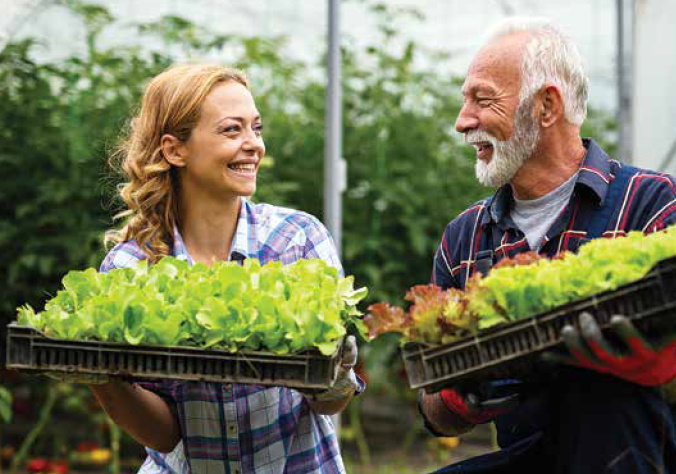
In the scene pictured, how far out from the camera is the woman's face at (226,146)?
3.00 m

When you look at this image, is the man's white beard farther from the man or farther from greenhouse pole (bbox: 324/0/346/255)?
greenhouse pole (bbox: 324/0/346/255)

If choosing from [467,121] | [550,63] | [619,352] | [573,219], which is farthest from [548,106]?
[619,352]

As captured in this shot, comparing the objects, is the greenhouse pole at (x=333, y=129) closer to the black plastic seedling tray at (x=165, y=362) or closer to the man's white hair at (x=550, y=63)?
the man's white hair at (x=550, y=63)

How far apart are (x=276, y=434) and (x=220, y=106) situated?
92 cm

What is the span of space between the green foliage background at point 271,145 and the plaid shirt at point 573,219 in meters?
2.21

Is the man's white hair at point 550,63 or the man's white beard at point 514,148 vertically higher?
the man's white hair at point 550,63

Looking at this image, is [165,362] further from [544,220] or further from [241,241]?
[544,220]

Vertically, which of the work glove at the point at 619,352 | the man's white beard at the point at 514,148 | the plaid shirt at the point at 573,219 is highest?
the man's white beard at the point at 514,148

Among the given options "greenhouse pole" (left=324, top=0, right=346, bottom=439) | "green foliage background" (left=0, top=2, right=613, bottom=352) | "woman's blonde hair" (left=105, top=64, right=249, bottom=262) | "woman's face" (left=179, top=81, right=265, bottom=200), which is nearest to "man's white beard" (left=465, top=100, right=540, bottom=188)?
"woman's face" (left=179, top=81, right=265, bottom=200)

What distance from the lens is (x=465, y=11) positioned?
7.77 meters

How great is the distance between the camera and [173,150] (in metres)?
3.15

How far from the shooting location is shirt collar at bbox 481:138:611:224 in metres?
2.85

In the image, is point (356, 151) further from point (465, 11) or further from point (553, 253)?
point (553, 253)

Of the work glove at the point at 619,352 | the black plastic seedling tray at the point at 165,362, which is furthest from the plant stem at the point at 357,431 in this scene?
the work glove at the point at 619,352
